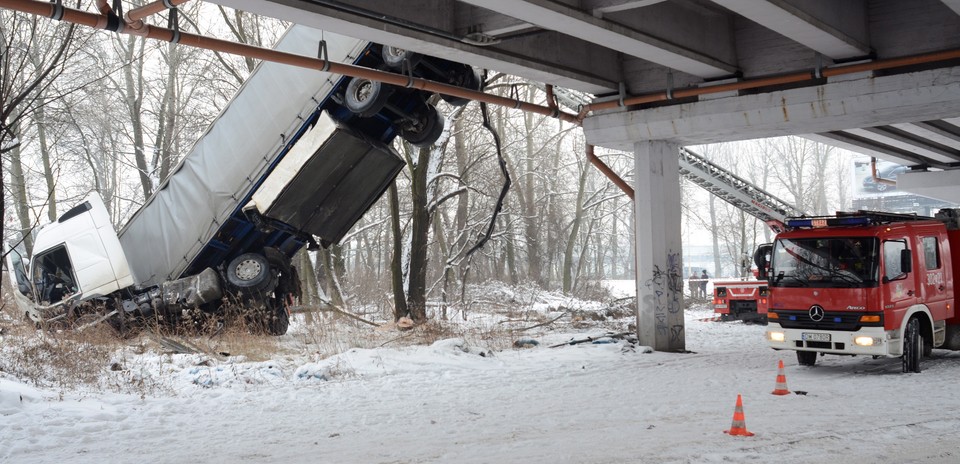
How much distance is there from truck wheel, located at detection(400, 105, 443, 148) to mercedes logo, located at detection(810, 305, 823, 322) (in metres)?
6.79

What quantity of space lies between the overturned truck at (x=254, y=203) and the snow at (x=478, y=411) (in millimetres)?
2727

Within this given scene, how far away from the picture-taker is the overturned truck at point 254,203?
14.0 m

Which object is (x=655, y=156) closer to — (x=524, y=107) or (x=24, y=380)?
(x=524, y=107)

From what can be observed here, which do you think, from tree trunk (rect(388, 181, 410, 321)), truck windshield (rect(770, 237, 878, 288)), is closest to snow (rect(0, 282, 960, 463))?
truck windshield (rect(770, 237, 878, 288))

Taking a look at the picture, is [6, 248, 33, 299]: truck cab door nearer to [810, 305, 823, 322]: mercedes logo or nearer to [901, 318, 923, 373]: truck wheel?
[810, 305, 823, 322]: mercedes logo

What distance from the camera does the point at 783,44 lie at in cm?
1384

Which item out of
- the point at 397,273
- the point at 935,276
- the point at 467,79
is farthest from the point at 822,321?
the point at 397,273

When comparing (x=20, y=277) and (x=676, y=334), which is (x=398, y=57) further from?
(x=20, y=277)

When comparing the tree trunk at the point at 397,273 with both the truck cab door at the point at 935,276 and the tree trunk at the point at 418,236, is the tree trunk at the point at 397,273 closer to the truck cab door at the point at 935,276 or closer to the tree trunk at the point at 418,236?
the tree trunk at the point at 418,236

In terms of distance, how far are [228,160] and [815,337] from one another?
1021cm

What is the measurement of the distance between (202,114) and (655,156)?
1919 cm

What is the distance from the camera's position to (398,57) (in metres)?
13.0

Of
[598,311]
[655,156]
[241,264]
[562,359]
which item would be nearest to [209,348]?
[241,264]

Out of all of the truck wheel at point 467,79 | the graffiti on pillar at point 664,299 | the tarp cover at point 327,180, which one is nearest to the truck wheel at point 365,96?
the tarp cover at point 327,180
